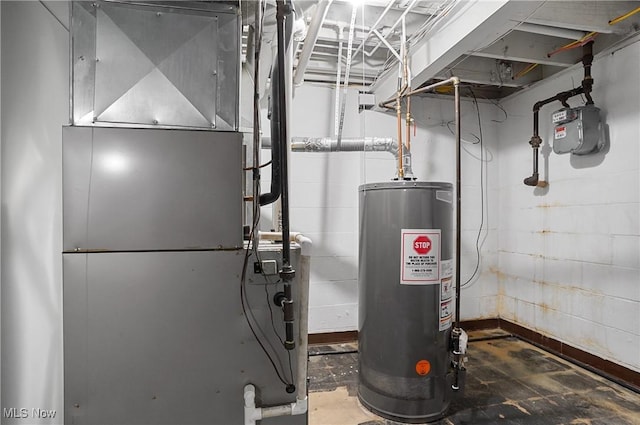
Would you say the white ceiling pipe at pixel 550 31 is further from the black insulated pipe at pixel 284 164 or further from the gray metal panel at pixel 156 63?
the gray metal panel at pixel 156 63

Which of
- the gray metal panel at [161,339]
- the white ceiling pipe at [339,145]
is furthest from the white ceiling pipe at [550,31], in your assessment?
the gray metal panel at [161,339]

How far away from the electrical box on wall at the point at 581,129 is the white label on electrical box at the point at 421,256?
1.54m

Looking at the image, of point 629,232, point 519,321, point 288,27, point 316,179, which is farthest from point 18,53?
point 519,321

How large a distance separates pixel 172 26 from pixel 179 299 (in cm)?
109

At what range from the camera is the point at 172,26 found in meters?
1.38

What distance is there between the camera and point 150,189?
129 centimetres

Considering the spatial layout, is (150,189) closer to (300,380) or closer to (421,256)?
(300,380)

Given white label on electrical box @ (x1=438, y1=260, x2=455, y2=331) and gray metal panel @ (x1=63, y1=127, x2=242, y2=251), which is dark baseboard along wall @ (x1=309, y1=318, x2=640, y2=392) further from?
gray metal panel @ (x1=63, y1=127, x2=242, y2=251)

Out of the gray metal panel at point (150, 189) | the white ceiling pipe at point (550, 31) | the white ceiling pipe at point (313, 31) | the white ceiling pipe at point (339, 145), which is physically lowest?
the gray metal panel at point (150, 189)

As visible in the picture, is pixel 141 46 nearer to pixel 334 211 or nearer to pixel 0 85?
pixel 0 85

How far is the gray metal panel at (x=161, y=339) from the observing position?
1.25m

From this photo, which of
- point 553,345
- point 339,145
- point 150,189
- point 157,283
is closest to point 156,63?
point 150,189

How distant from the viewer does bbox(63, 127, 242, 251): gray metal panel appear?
125 centimetres

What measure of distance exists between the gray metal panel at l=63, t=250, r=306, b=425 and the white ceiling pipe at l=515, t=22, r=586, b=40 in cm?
221
